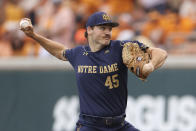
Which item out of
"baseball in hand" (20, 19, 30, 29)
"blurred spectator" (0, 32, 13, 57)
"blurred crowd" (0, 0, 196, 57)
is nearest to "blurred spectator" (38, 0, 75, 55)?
"blurred crowd" (0, 0, 196, 57)

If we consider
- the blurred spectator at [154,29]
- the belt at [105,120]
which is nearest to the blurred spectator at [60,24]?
the blurred spectator at [154,29]

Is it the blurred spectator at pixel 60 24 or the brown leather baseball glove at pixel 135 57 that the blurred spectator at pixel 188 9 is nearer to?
the blurred spectator at pixel 60 24

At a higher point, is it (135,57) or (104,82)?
(135,57)

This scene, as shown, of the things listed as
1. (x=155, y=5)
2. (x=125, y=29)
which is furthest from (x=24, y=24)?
(x=155, y=5)

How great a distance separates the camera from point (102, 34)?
6531mm

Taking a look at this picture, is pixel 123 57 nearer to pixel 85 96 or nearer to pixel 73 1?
pixel 85 96

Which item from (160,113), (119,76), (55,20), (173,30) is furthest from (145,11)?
(119,76)

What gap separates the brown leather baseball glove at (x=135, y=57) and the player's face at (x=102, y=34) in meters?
0.23

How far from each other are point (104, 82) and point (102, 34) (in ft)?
1.92

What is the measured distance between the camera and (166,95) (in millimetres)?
9898

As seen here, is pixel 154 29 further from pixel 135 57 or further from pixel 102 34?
pixel 135 57

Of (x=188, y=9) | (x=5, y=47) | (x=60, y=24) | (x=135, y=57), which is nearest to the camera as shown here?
(x=135, y=57)

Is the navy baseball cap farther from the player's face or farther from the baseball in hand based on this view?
the baseball in hand

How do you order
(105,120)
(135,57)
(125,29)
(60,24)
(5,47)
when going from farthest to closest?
(60,24)
(5,47)
(125,29)
(105,120)
(135,57)
